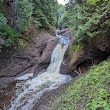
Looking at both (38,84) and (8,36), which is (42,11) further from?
(38,84)

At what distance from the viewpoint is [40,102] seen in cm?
997

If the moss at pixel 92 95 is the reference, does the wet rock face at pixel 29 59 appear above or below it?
above

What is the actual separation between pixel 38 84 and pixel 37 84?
7 cm

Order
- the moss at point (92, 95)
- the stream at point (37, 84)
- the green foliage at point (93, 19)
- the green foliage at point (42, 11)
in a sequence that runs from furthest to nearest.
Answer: the green foliage at point (42, 11) < the green foliage at point (93, 19) < the stream at point (37, 84) < the moss at point (92, 95)

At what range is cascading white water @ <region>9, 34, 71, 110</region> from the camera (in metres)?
10.5

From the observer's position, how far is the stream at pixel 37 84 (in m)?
A: 10.5

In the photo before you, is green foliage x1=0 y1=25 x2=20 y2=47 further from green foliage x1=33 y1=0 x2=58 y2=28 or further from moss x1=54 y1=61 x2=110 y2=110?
moss x1=54 y1=61 x2=110 y2=110

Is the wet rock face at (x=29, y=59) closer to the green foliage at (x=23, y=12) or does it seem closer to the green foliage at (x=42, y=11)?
the green foliage at (x=23, y=12)

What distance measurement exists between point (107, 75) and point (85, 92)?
1.17m

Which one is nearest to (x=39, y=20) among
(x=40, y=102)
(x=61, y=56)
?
(x=61, y=56)

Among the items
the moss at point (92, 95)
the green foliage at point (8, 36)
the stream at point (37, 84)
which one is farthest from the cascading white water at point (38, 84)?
the green foliage at point (8, 36)

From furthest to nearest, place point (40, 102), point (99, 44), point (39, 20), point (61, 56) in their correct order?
point (39, 20) < point (61, 56) < point (99, 44) < point (40, 102)

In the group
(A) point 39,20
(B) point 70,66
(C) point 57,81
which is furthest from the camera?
(A) point 39,20

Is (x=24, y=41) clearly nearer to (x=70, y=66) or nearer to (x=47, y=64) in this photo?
(x=47, y=64)
